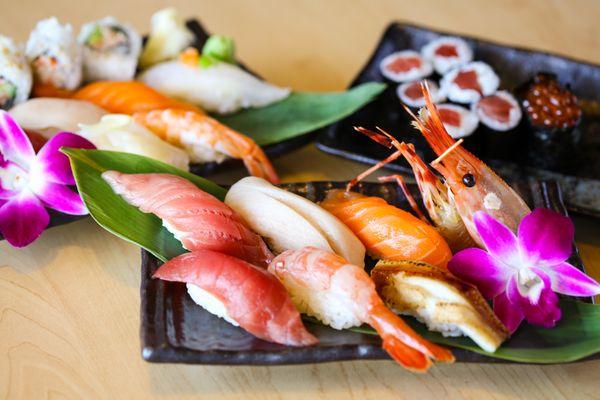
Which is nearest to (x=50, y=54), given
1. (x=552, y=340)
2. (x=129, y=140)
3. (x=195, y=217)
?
(x=129, y=140)

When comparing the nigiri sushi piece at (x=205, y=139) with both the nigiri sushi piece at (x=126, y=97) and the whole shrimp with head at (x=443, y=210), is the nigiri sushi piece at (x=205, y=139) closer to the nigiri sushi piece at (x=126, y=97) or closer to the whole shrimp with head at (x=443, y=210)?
the nigiri sushi piece at (x=126, y=97)

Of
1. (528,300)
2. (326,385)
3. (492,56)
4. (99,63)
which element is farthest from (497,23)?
(326,385)

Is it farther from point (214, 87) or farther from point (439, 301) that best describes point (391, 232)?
point (214, 87)

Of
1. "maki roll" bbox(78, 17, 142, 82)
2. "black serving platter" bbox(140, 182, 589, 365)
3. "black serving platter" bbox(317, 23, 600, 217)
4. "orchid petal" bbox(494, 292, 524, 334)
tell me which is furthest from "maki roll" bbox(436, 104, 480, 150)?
"maki roll" bbox(78, 17, 142, 82)

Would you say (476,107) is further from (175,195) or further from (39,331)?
(39,331)

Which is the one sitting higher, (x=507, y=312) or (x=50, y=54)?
(x=50, y=54)

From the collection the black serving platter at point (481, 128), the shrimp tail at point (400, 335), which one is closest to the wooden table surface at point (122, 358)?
the black serving platter at point (481, 128)
